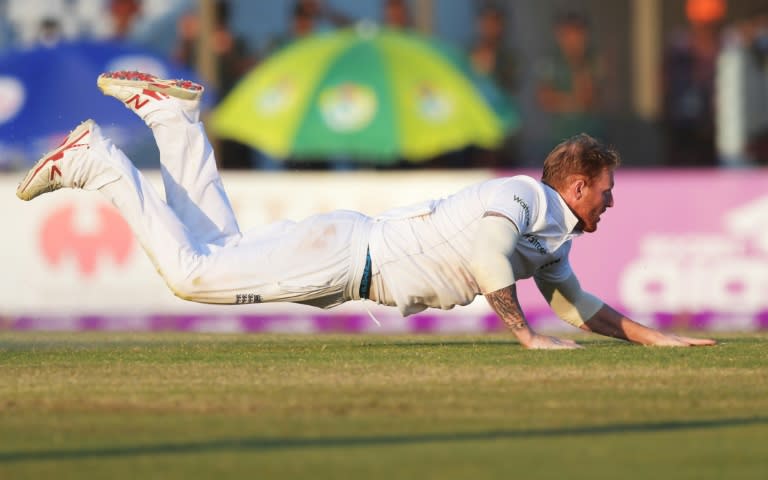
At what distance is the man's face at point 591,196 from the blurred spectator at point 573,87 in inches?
487

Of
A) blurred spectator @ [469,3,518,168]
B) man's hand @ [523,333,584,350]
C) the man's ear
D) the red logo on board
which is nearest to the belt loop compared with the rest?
man's hand @ [523,333,584,350]

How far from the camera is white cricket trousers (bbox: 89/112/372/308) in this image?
8.63m

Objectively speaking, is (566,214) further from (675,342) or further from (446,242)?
(675,342)

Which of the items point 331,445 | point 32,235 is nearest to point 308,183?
point 32,235

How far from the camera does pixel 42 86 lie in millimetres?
19375

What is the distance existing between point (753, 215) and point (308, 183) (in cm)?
438

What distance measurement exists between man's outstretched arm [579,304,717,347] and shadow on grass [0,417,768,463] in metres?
2.55

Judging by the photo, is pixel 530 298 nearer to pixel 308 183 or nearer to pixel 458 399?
pixel 308 183

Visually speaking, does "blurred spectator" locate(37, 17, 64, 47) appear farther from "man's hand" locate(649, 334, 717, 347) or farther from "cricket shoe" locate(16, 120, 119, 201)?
"man's hand" locate(649, 334, 717, 347)

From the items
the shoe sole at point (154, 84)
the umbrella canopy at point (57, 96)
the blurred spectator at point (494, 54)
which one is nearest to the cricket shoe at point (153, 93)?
the shoe sole at point (154, 84)

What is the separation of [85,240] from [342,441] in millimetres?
11532

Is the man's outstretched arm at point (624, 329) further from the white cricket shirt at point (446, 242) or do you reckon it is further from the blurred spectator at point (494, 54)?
the blurred spectator at point (494, 54)

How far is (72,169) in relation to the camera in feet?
29.2

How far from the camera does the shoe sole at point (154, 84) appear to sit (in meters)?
9.26
